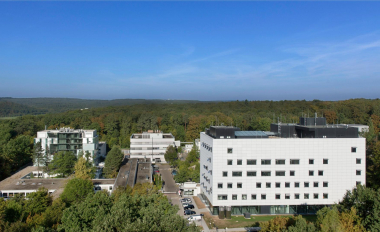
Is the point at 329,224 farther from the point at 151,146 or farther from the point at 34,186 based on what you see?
the point at 151,146

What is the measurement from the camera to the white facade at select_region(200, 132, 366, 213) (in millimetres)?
28891

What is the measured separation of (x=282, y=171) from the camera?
2900 cm

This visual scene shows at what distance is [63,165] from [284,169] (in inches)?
1236

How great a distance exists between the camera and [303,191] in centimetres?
2903

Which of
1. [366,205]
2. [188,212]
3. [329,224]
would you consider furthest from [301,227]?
[188,212]

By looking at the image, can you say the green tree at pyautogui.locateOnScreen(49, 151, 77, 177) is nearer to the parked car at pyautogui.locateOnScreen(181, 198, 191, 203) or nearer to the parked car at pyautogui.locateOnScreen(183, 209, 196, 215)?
the parked car at pyautogui.locateOnScreen(181, 198, 191, 203)

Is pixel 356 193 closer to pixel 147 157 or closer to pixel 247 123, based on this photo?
pixel 147 157

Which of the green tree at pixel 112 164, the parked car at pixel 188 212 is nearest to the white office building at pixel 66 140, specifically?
the green tree at pixel 112 164

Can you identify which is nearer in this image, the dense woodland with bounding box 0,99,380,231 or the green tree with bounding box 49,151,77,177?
the dense woodland with bounding box 0,99,380,231

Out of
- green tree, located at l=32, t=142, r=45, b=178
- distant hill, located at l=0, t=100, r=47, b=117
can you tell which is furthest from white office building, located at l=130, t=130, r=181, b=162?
distant hill, located at l=0, t=100, r=47, b=117

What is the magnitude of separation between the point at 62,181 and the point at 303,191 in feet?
98.9

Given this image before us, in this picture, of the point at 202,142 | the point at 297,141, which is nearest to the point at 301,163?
the point at 297,141

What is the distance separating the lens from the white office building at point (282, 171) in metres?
28.9

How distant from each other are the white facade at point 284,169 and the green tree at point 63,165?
24.4 m
